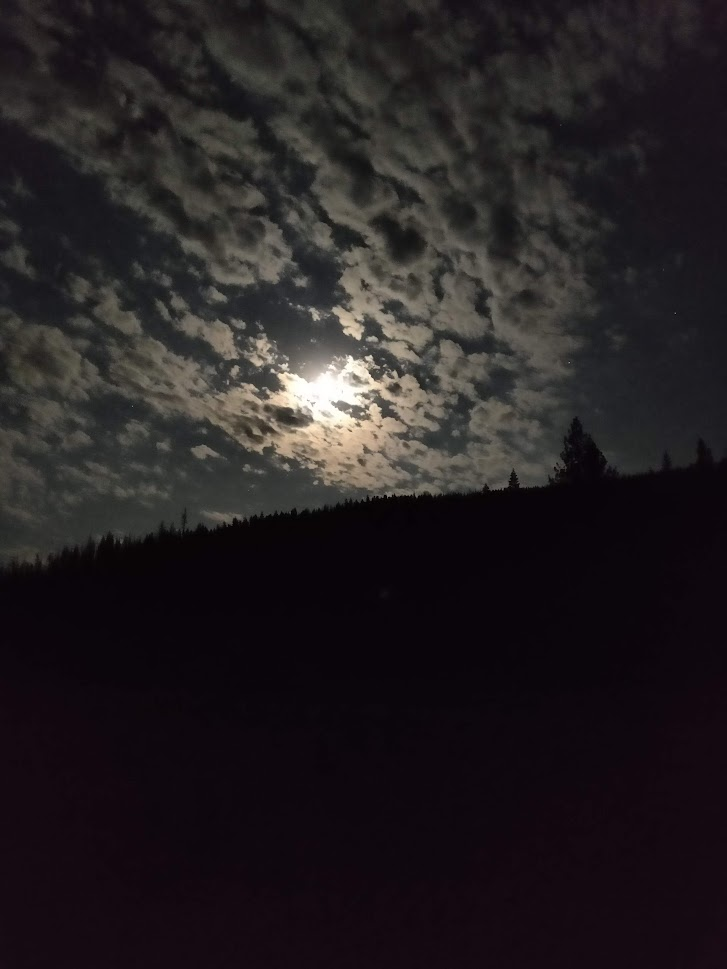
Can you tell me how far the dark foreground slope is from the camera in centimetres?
840

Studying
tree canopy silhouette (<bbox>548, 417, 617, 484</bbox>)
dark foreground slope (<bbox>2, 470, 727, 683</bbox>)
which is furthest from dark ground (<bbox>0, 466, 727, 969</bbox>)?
tree canopy silhouette (<bbox>548, 417, 617, 484</bbox>)

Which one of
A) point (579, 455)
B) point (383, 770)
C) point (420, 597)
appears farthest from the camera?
point (579, 455)

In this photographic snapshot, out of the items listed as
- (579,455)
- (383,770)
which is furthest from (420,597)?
(579,455)

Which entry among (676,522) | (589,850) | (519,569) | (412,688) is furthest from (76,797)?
(676,522)

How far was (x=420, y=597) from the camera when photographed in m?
10.2

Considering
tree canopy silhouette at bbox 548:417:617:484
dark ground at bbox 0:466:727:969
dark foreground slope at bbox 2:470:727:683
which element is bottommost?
dark ground at bbox 0:466:727:969

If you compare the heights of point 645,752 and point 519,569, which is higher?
point 519,569

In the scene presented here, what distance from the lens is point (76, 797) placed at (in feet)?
20.8

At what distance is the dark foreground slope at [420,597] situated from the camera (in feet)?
27.6

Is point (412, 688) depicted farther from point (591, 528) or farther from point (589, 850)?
point (591, 528)

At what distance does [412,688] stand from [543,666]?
1.62m

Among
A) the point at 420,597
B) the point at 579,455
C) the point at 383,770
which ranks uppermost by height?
the point at 579,455

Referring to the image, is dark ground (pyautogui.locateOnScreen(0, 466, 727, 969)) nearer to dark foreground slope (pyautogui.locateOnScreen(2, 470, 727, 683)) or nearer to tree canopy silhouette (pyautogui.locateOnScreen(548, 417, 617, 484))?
Answer: dark foreground slope (pyautogui.locateOnScreen(2, 470, 727, 683))

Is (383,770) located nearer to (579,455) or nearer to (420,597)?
(420,597)
